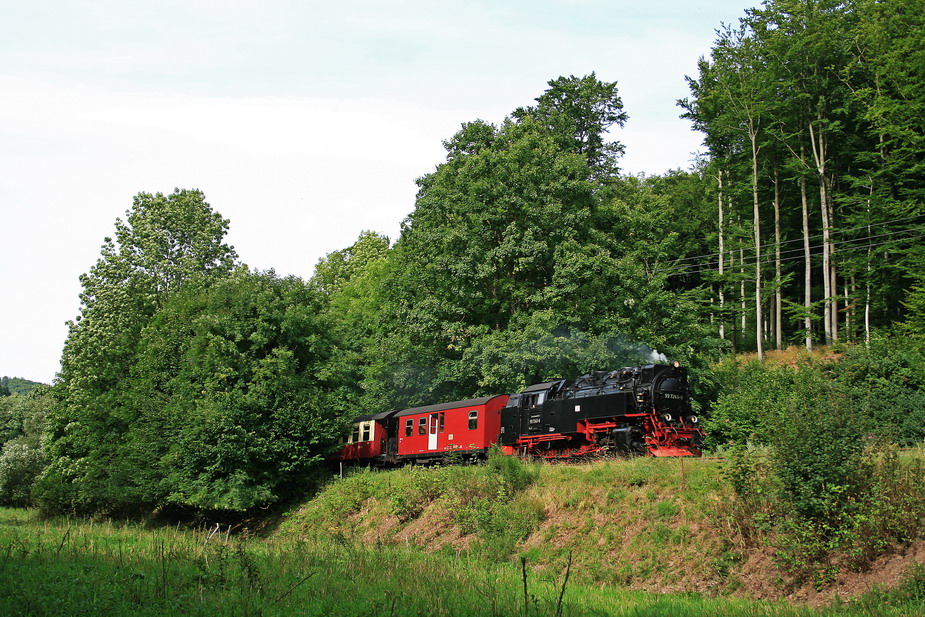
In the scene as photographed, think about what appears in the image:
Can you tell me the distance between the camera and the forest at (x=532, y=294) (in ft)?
97.2

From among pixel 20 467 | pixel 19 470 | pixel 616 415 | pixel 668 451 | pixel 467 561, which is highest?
pixel 616 415

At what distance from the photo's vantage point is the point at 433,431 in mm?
29812

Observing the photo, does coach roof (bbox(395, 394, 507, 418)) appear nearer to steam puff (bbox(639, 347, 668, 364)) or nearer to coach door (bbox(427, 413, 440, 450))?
coach door (bbox(427, 413, 440, 450))

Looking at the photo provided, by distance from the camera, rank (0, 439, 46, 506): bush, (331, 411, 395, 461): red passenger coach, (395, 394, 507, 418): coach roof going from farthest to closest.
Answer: (0, 439, 46, 506): bush < (331, 411, 395, 461): red passenger coach < (395, 394, 507, 418): coach roof

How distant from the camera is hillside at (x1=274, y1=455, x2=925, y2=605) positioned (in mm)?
14391

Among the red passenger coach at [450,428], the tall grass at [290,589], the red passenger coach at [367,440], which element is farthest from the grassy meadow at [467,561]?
the red passenger coach at [367,440]

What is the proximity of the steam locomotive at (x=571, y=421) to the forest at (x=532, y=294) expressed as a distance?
300cm

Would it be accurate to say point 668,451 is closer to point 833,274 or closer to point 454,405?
point 454,405

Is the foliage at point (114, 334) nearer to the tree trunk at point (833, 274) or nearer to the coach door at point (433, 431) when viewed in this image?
the coach door at point (433, 431)

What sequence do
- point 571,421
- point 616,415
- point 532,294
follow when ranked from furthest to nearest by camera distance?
point 532,294, point 571,421, point 616,415

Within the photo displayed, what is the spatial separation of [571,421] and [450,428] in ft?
21.2

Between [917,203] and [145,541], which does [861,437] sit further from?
[917,203]

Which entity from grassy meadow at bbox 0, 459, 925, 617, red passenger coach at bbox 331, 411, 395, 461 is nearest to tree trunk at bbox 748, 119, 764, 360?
red passenger coach at bbox 331, 411, 395, 461

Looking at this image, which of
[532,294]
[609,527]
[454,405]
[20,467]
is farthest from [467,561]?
[20,467]
